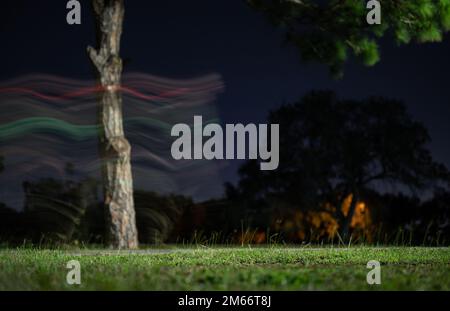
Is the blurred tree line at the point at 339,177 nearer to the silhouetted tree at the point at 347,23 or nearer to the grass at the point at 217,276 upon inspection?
the silhouetted tree at the point at 347,23

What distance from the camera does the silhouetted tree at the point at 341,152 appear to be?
25984 mm

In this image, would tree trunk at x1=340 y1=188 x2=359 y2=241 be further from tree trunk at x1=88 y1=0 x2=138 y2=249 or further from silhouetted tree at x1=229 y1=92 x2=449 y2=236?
tree trunk at x1=88 y1=0 x2=138 y2=249

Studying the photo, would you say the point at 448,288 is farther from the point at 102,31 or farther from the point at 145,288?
the point at 102,31

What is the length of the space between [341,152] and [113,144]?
16.7 metres

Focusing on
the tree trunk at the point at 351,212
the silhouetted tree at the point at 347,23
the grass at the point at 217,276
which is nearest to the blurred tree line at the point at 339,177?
the tree trunk at the point at 351,212

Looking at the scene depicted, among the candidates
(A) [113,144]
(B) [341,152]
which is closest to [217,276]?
(A) [113,144]

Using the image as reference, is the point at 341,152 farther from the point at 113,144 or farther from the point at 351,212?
the point at 113,144

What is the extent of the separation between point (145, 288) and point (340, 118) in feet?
76.0

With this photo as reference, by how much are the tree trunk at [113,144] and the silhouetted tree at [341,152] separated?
1418 cm

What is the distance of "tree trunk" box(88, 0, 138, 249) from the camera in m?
11.5

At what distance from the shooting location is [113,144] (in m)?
11.6

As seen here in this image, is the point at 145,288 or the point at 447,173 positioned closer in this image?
the point at 145,288
